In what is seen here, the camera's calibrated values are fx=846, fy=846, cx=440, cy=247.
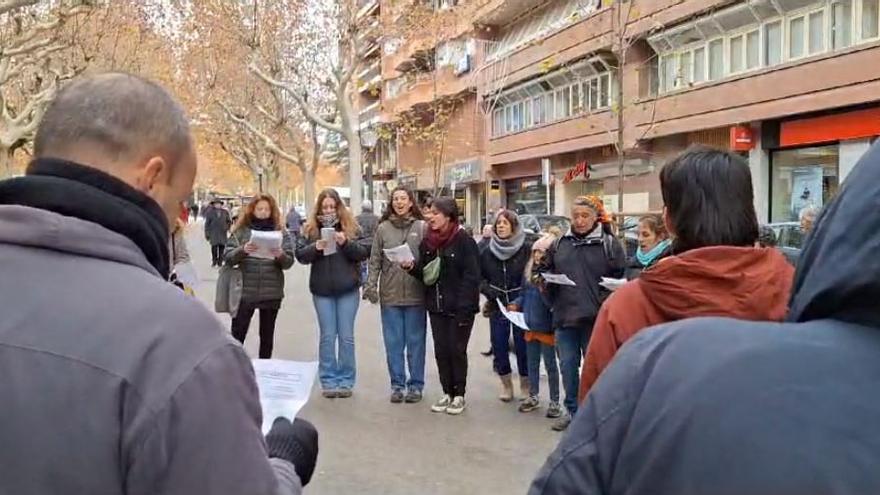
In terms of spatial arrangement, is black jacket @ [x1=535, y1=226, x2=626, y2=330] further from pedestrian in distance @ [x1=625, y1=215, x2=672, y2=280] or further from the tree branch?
the tree branch

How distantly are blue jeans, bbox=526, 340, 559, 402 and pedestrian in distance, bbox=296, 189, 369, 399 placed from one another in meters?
1.60

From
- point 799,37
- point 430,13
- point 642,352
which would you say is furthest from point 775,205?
point 642,352

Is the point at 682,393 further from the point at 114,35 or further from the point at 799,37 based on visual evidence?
the point at 114,35

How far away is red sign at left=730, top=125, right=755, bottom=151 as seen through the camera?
2280cm

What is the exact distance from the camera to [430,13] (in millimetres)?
24609

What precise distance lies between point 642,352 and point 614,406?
88mm

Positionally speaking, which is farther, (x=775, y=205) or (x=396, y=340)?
(x=775, y=205)

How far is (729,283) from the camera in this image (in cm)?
240

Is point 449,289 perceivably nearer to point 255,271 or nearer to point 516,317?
point 516,317

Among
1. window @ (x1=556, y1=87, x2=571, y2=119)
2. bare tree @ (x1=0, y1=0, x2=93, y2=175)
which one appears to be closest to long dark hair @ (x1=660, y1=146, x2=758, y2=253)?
bare tree @ (x1=0, y1=0, x2=93, y2=175)

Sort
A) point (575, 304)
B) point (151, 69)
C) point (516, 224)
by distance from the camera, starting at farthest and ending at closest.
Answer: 1. point (151, 69)
2. point (516, 224)
3. point (575, 304)

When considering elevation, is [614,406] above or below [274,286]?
above

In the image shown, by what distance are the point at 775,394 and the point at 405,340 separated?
6.30 m

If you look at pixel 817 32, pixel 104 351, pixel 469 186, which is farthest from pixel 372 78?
pixel 104 351
